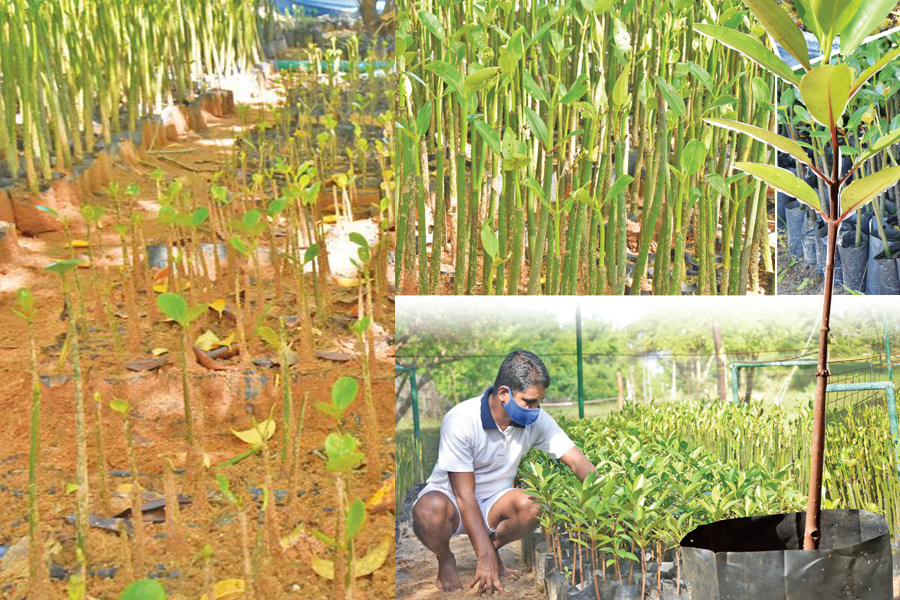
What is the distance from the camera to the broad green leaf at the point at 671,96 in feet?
5.29

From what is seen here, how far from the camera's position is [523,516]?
1414 millimetres

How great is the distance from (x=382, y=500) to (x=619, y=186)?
0.80 meters

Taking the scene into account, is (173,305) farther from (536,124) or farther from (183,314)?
(536,124)

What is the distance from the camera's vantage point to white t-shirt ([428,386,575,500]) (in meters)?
1.42

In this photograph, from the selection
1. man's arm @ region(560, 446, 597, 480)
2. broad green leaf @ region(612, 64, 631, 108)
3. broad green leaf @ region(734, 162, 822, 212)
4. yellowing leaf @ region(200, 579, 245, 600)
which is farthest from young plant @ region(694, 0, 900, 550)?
yellowing leaf @ region(200, 579, 245, 600)

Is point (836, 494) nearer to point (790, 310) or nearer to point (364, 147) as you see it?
point (790, 310)

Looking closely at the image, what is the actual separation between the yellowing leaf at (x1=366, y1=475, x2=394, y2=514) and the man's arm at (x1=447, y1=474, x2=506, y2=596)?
0.46ft

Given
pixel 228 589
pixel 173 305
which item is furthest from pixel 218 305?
pixel 228 589

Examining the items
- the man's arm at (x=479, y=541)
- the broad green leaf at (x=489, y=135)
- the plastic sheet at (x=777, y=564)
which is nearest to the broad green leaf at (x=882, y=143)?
the plastic sheet at (x=777, y=564)

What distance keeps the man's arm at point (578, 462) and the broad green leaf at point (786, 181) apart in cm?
70

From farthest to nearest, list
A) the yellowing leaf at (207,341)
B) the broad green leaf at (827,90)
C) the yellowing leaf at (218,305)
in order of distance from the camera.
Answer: the yellowing leaf at (218,305) < the yellowing leaf at (207,341) < the broad green leaf at (827,90)

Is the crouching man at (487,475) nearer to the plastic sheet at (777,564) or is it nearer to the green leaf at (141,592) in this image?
the plastic sheet at (777,564)

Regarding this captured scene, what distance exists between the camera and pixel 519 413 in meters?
1.44

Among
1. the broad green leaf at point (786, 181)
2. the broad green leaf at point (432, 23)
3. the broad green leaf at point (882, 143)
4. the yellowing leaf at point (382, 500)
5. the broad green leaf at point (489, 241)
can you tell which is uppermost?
the broad green leaf at point (432, 23)
